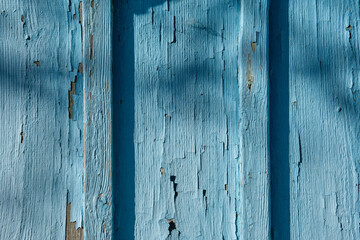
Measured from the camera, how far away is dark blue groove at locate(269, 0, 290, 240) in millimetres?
833

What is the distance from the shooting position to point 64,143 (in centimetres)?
82

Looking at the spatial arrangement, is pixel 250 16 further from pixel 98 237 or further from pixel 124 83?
pixel 98 237

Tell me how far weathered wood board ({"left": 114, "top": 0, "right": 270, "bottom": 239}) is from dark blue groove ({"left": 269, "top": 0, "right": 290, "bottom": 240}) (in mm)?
48

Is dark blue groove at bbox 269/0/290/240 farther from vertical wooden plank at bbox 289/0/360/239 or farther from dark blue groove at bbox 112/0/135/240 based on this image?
dark blue groove at bbox 112/0/135/240

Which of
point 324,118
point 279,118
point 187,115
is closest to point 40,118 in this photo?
point 187,115

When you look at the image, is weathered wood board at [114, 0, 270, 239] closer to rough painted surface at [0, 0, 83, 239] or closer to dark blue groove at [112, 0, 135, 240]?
dark blue groove at [112, 0, 135, 240]

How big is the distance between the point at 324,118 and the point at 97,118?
2.00 ft

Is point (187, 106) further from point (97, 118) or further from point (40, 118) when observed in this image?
point (40, 118)

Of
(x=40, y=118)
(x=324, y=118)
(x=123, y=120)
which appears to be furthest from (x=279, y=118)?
(x=40, y=118)

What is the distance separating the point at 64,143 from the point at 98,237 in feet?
0.86

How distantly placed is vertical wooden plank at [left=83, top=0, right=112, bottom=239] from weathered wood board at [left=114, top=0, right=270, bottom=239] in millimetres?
38

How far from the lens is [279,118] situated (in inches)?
33.1

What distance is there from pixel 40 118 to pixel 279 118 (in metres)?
0.65

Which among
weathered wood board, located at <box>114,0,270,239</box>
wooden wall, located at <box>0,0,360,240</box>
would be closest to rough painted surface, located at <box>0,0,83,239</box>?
wooden wall, located at <box>0,0,360,240</box>
